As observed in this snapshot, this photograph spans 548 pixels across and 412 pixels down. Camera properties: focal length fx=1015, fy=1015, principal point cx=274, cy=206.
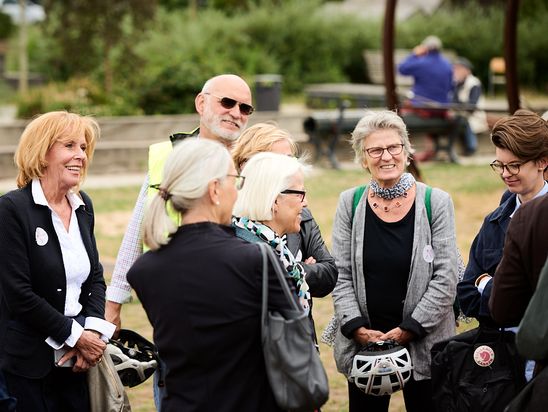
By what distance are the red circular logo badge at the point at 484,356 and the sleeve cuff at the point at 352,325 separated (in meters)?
0.65

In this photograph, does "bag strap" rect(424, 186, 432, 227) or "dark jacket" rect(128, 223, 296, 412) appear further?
"bag strap" rect(424, 186, 432, 227)

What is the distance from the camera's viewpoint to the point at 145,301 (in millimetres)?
3506

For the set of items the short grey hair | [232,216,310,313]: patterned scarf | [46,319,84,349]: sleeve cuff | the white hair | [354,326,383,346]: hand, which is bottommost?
[354,326,383,346]: hand

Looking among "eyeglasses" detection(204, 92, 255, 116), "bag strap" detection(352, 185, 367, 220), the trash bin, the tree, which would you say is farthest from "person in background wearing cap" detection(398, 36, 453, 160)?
"eyeglasses" detection(204, 92, 255, 116)

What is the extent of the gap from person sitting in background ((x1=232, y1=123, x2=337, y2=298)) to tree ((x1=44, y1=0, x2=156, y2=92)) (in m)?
17.6

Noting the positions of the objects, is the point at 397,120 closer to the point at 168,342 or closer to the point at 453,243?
the point at 453,243

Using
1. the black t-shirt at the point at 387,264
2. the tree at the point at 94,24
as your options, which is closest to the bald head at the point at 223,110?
the black t-shirt at the point at 387,264

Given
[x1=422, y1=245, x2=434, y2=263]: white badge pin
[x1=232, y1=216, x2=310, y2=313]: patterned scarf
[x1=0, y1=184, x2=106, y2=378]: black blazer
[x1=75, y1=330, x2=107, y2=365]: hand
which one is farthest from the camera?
[x1=422, y1=245, x2=434, y2=263]: white badge pin

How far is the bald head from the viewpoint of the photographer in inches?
192

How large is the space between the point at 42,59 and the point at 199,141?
28911 mm

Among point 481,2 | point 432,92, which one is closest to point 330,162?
point 432,92

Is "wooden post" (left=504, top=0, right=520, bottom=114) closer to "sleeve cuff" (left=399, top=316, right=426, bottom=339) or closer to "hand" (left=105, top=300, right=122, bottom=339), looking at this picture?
"sleeve cuff" (left=399, top=316, right=426, bottom=339)

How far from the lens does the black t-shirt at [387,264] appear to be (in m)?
4.77

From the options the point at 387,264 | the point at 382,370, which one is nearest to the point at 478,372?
the point at 382,370
